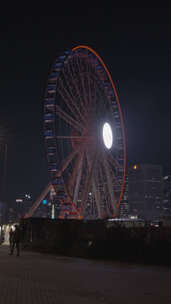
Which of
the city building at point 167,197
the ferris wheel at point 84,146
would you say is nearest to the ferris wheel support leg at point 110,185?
the ferris wheel at point 84,146

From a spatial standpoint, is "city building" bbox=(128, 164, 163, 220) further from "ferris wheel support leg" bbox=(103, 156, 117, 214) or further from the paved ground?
the paved ground

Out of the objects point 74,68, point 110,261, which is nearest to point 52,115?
point 74,68

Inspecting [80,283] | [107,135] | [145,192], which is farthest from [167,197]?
[80,283]

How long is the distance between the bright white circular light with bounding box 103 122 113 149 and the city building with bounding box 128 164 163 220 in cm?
11147

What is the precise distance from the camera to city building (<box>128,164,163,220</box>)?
14225 cm

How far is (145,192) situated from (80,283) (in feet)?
448

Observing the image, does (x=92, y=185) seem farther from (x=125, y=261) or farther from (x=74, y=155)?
(x=125, y=261)

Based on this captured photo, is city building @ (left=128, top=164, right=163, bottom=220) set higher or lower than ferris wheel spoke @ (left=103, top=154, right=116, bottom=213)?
higher

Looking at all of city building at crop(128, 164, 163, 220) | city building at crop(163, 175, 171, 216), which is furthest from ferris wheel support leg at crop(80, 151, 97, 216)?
city building at crop(163, 175, 171, 216)

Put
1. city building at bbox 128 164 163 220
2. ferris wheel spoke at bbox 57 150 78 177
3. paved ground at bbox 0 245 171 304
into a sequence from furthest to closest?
city building at bbox 128 164 163 220
ferris wheel spoke at bbox 57 150 78 177
paved ground at bbox 0 245 171 304

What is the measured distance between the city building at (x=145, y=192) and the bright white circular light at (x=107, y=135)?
4388 inches

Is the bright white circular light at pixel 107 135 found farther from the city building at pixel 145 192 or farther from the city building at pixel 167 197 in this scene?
the city building at pixel 167 197

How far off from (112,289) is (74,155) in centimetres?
1757

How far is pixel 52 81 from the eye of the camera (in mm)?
25719
